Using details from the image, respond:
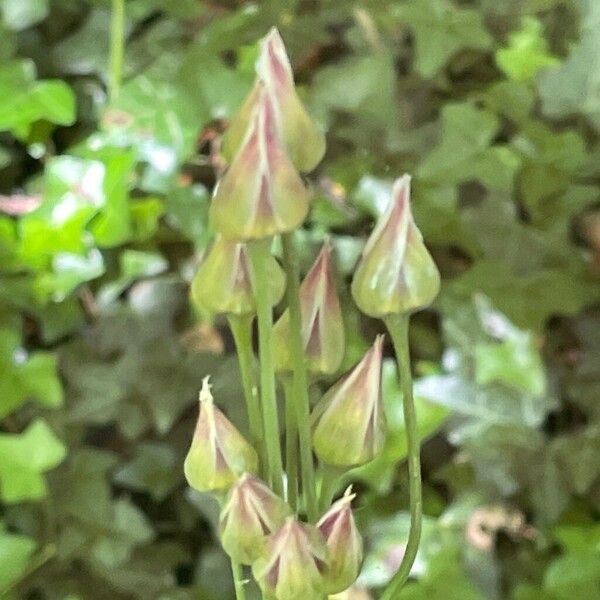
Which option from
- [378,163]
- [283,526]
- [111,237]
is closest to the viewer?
[283,526]

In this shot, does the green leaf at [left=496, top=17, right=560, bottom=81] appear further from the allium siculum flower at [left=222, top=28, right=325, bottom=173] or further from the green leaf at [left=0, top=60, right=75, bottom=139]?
the allium siculum flower at [left=222, top=28, right=325, bottom=173]

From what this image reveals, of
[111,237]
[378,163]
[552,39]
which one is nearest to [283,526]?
[111,237]

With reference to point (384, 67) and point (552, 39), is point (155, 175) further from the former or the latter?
point (552, 39)

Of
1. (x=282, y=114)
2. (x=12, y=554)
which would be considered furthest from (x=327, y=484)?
(x=12, y=554)

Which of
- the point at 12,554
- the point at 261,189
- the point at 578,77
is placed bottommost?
the point at 12,554

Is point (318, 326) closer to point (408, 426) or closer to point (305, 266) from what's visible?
point (408, 426)

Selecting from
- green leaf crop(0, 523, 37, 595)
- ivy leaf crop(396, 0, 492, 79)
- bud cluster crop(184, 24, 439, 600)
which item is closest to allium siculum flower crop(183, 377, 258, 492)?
bud cluster crop(184, 24, 439, 600)
